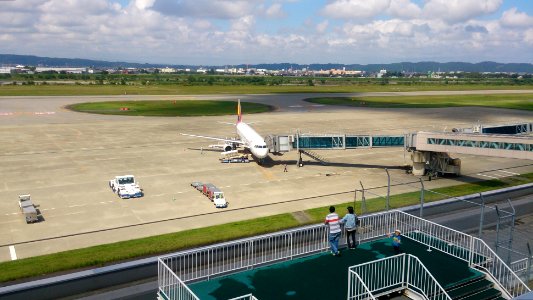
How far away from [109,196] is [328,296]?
31.4m

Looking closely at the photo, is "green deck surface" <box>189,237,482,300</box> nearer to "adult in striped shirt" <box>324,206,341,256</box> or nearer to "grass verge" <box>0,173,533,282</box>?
"adult in striped shirt" <box>324,206,341,256</box>

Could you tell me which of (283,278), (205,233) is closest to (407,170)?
(205,233)

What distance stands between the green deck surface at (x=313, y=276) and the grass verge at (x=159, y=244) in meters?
11.0

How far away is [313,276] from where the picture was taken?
2114 centimetres

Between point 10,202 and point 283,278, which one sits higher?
point 283,278

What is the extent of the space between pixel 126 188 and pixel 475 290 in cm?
3332

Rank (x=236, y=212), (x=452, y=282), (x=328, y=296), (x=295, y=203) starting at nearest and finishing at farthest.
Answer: (x=328, y=296), (x=452, y=282), (x=236, y=212), (x=295, y=203)

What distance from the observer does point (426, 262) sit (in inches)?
890

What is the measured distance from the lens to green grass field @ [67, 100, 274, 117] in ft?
383

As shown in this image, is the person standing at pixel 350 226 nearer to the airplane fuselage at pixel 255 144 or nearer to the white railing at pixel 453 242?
the white railing at pixel 453 242

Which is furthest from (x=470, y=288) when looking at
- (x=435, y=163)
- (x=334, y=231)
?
(x=435, y=163)

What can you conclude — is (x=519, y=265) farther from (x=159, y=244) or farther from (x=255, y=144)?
(x=255, y=144)

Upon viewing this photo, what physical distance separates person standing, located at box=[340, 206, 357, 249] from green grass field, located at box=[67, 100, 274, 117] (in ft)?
306

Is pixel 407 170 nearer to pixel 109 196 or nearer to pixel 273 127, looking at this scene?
pixel 109 196
